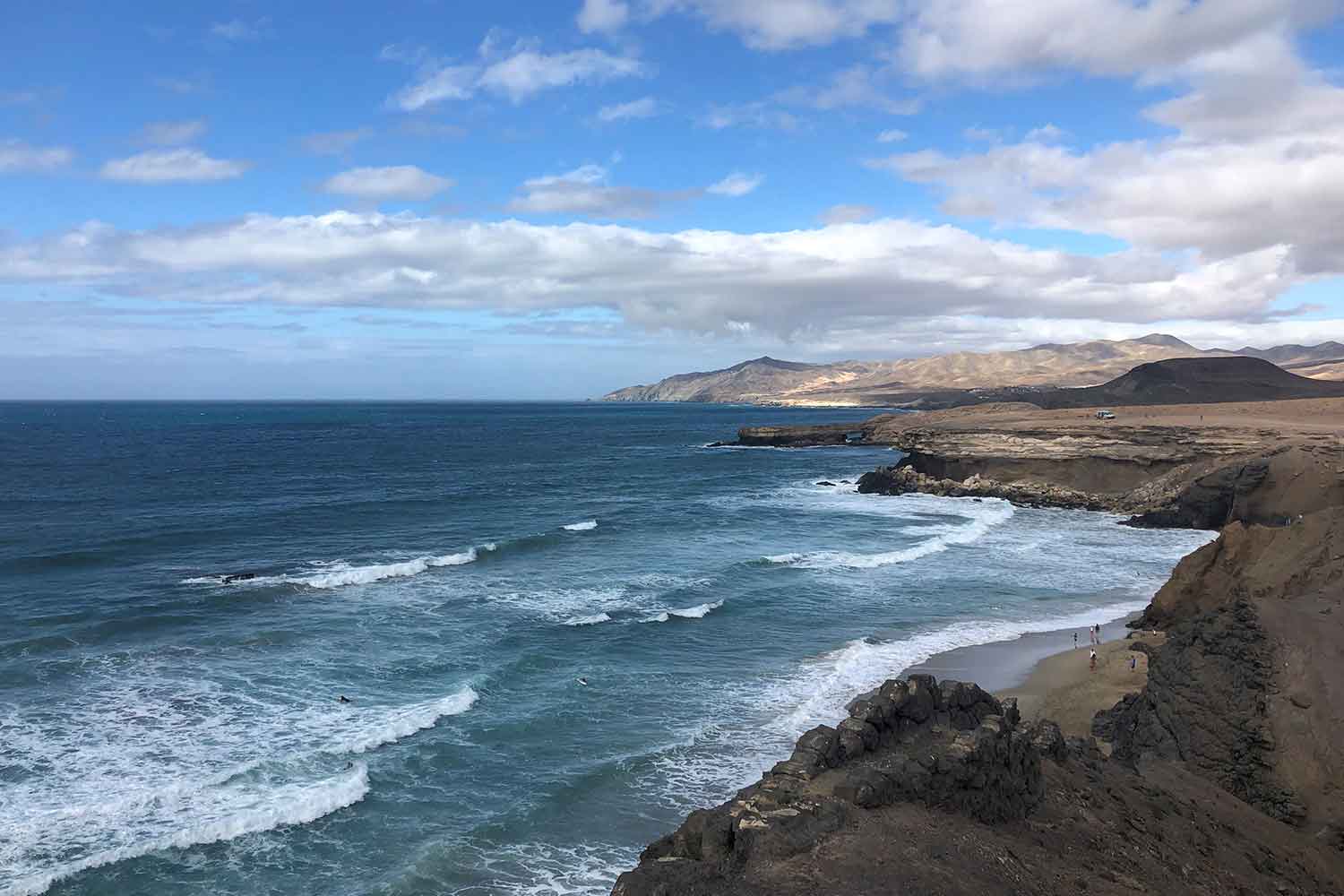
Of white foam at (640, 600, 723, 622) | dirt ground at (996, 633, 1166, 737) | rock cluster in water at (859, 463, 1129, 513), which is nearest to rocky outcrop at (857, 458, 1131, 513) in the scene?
rock cluster in water at (859, 463, 1129, 513)

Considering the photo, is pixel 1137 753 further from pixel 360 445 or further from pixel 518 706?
pixel 360 445

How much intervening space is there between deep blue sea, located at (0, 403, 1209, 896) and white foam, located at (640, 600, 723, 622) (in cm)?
11

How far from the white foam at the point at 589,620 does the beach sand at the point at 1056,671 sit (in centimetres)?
956

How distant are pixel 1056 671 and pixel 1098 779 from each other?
12171mm

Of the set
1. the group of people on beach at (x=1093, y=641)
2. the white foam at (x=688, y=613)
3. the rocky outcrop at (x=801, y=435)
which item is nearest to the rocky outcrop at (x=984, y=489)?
the group of people on beach at (x=1093, y=641)

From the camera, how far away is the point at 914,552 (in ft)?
127

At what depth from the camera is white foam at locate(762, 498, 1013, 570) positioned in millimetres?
36531

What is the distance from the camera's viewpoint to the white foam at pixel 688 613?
27.7 meters

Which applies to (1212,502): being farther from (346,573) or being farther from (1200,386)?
(1200,386)

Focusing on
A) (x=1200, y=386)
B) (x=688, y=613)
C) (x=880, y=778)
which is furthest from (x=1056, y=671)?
(x=1200, y=386)

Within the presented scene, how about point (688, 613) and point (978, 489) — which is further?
point (978, 489)

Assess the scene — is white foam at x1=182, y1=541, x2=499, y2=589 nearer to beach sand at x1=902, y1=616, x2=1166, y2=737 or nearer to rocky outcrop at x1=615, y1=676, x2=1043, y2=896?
beach sand at x1=902, y1=616, x2=1166, y2=737

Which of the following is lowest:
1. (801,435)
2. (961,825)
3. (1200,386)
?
(961,825)

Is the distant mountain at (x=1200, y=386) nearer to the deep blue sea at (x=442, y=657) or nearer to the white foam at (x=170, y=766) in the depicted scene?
the deep blue sea at (x=442, y=657)
